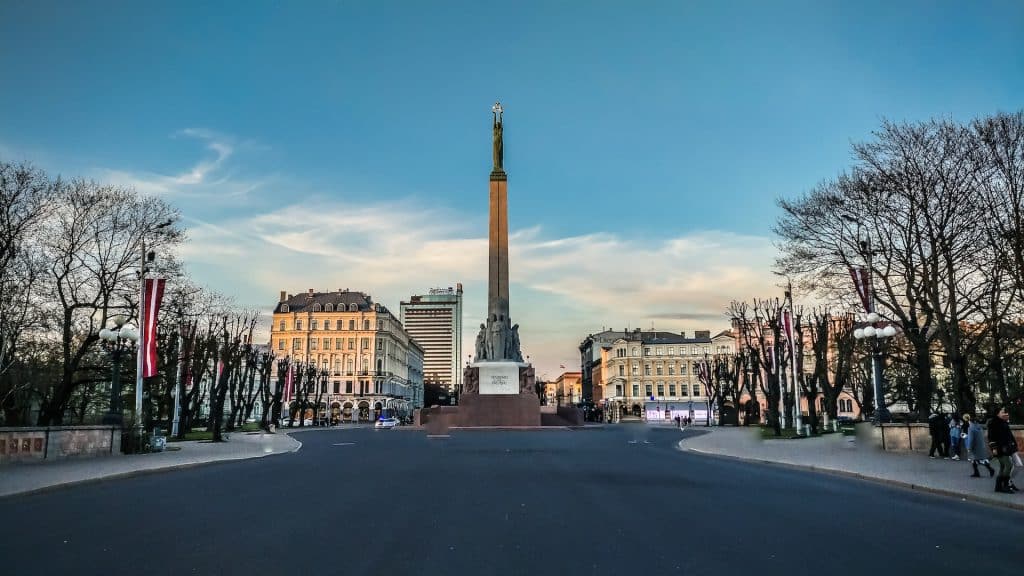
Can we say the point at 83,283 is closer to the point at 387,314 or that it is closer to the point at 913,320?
the point at 913,320

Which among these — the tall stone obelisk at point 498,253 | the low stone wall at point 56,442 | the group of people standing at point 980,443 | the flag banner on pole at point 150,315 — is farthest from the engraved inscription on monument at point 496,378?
the group of people standing at point 980,443

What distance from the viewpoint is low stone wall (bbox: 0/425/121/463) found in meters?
22.2

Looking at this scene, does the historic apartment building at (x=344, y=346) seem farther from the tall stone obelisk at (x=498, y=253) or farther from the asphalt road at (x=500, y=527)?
the asphalt road at (x=500, y=527)

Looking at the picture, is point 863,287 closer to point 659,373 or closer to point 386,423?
point 386,423

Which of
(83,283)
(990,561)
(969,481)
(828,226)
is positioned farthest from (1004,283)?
(83,283)

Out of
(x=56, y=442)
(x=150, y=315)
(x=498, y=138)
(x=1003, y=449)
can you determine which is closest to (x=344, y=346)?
(x=498, y=138)

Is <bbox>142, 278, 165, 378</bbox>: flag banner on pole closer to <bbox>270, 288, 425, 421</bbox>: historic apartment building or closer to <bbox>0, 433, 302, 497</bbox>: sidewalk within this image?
<bbox>0, 433, 302, 497</bbox>: sidewalk

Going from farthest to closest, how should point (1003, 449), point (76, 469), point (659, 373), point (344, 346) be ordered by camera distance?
point (659, 373) < point (344, 346) < point (76, 469) < point (1003, 449)

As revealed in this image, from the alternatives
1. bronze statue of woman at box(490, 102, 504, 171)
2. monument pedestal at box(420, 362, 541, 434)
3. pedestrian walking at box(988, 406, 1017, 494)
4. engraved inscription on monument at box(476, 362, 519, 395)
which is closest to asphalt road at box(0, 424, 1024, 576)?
pedestrian walking at box(988, 406, 1017, 494)

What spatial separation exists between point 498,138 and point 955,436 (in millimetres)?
42179

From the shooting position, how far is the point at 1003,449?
14.8m

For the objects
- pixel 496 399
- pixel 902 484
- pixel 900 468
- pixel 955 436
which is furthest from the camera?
pixel 496 399

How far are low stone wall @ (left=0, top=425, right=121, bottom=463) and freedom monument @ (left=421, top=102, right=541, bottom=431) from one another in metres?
25.7

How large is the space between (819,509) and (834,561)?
15.8 feet
